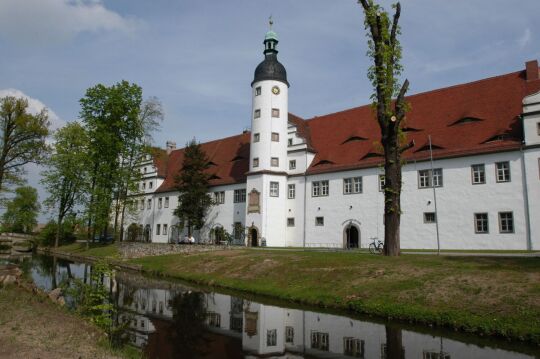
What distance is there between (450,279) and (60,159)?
129ft

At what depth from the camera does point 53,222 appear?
155 ft

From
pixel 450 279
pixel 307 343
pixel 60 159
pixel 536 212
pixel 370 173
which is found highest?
pixel 60 159

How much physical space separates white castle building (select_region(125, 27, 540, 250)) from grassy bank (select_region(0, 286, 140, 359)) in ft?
68.4

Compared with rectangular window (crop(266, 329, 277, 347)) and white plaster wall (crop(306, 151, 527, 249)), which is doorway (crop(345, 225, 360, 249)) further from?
rectangular window (crop(266, 329, 277, 347))

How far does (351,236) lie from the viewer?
33281mm

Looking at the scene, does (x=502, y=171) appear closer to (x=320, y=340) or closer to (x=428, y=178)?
(x=428, y=178)

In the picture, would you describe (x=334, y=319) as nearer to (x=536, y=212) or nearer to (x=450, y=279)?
(x=450, y=279)

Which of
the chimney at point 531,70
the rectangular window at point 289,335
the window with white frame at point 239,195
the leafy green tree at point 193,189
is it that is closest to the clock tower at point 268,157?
the window with white frame at point 239,195

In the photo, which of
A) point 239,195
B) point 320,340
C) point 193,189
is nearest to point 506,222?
point 320,340

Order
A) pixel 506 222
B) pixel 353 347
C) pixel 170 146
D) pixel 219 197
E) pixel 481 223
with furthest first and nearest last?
pixel 170 146 < pixel 219 197 < pixel 481 223 < pixel 506 222 < pixel 353 347

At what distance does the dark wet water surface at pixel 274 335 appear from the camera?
9.28 meters

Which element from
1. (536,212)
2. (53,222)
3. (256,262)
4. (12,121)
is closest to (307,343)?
(256,262)

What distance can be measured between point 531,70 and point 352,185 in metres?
14.2

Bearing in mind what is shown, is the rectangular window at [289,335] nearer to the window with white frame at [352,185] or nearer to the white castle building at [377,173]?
the white castle building at [377,173]
